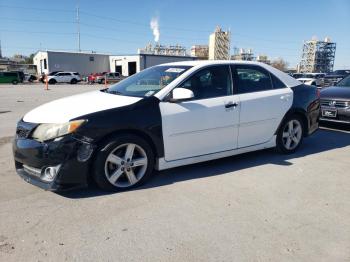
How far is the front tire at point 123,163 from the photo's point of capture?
3.72 metres

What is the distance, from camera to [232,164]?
16.5ft

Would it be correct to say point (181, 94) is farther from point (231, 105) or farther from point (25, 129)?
point (25, 129)

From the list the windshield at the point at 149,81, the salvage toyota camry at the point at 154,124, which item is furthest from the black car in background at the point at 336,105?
the windshield at the point at 149,81

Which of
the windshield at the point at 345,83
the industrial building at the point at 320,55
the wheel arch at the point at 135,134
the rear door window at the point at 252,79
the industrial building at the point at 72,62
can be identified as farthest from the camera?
the industrial building at the point at 320,55

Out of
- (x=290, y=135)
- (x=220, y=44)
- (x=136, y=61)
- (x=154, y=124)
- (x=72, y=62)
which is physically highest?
(x=220, y=44)

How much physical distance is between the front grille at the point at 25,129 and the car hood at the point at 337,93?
6.68 metres

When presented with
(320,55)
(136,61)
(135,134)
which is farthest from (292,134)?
(320,55)

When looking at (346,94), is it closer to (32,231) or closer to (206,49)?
(32,231)

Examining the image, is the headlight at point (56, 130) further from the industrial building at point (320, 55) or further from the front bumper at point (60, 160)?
the industrial building at point (320, 55)

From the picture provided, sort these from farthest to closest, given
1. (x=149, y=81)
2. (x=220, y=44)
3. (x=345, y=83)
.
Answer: (x=220, y=44), (x=345, y=83), (x=149, y=81)

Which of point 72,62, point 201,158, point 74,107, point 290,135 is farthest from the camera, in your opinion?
point 72,62

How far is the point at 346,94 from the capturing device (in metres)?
7.65

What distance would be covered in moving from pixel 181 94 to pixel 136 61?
57146 mm

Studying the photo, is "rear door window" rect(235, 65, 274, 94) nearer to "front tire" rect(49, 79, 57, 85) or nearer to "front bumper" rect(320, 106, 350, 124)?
"front bumper" rect(320, 106, 350, 124)
